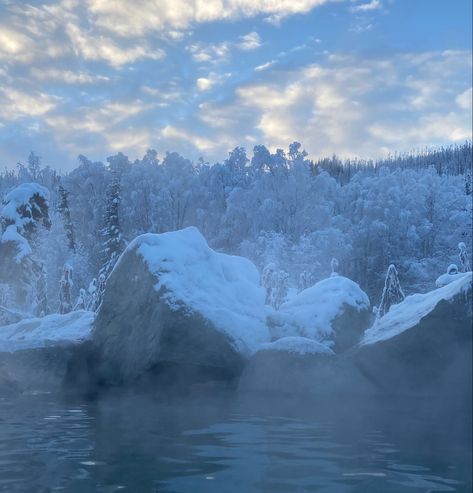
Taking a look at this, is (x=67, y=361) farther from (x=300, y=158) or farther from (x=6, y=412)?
(x=300, y=158)

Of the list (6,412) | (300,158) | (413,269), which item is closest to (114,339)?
(6,412)

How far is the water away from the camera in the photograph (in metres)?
4.55

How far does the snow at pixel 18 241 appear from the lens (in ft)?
53.4

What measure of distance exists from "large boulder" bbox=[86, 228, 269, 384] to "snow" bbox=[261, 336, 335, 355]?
0.79 m

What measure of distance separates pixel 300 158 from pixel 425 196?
32.1 ft

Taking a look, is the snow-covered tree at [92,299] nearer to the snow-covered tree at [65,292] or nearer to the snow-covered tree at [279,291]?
the snow-covered tree at [65,292]

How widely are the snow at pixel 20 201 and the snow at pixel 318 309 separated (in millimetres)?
8107

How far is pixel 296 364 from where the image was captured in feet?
32.5

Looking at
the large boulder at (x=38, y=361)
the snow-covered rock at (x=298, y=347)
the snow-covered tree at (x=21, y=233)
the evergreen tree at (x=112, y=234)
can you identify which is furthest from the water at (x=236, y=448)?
the evergreen tree at (x=112, y=234)

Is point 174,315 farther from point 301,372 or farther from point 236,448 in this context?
point 236,448

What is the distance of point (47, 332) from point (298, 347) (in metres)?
6.26

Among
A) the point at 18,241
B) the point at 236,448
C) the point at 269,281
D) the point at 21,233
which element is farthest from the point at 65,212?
the point at 236,448

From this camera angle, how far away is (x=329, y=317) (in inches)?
474

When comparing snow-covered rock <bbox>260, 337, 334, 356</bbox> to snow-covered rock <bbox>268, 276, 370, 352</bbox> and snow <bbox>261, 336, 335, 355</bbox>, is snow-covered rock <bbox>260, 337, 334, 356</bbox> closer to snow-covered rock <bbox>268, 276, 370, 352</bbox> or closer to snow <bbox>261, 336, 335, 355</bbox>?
snow <bbox>261, 336, 335, 355</bbox>
